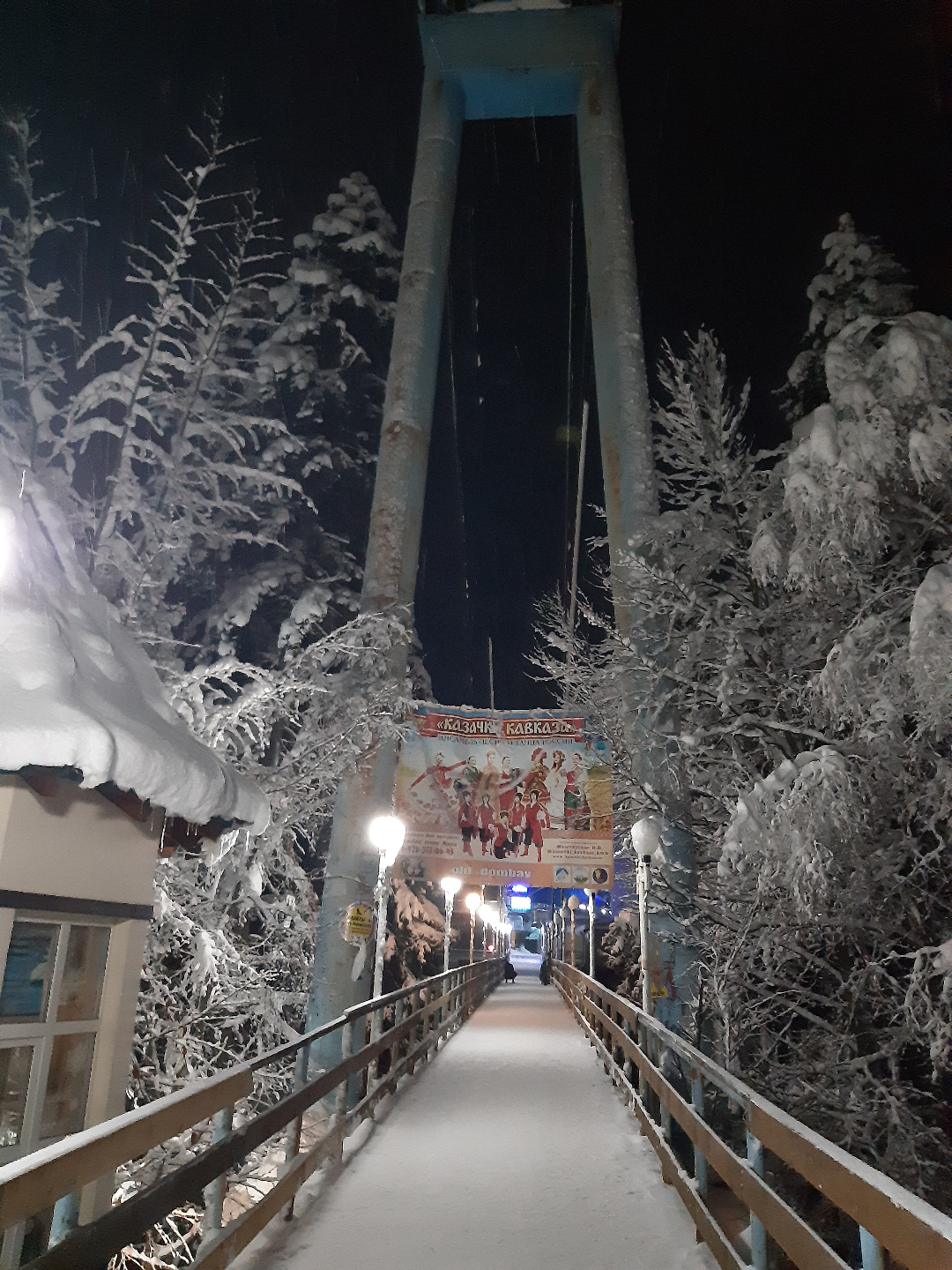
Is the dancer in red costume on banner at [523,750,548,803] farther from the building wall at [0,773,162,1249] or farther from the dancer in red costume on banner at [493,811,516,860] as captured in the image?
the building wall at [0,773,162,1249]

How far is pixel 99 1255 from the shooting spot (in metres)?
2.93

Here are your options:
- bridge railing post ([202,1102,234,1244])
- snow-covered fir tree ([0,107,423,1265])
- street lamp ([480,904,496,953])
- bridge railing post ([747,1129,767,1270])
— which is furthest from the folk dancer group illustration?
street lamp ([480,904,496,953])

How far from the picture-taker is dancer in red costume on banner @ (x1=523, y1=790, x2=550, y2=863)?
60.3 ft

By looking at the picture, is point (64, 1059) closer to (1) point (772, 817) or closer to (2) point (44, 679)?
(2) point (44, 679)

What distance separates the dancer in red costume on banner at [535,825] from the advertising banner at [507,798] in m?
0.02

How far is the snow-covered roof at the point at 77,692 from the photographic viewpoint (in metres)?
4.05

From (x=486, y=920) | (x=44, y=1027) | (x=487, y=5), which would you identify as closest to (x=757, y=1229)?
(x=44, y=1027)

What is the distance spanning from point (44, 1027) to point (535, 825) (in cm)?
1442

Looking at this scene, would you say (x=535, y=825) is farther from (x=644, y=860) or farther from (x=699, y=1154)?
(x=699, y=1154)

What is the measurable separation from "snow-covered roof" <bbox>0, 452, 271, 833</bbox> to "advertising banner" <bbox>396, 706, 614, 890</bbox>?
12.7 m

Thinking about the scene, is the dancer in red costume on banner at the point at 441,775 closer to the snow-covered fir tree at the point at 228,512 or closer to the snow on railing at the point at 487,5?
the snow-covered fir tree at the point at 228,512

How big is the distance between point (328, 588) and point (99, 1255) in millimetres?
18955

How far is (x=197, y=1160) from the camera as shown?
12.6 feet

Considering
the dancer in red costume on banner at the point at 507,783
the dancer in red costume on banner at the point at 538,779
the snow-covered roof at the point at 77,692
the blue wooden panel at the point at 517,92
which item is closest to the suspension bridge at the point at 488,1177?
the snow-covered roof at the point at 77,692
